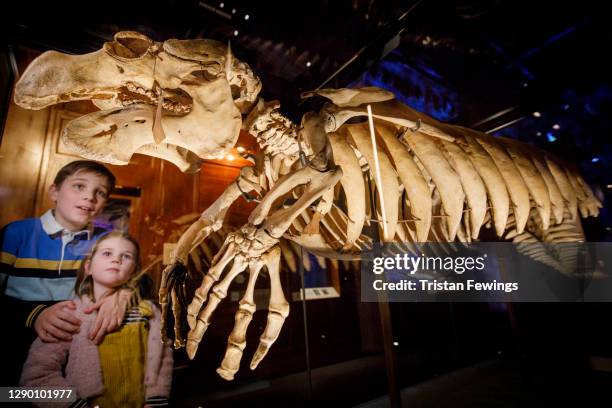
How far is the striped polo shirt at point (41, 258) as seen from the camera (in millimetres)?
2135

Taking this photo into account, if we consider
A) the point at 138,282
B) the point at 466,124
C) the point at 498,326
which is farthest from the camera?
the point at 498,326

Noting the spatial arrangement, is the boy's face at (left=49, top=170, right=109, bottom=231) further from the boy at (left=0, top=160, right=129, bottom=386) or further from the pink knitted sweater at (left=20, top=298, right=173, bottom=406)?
the pink knitted sweater at (left=20, top=298, right=173, bottom=406)

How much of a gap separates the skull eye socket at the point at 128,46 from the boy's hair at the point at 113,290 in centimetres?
179

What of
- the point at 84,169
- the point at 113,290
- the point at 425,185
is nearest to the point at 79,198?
the point at 84,169

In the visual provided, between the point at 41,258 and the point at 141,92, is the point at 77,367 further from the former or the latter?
the point at 141,92

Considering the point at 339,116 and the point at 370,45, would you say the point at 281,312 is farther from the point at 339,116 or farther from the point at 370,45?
the point at 370,45

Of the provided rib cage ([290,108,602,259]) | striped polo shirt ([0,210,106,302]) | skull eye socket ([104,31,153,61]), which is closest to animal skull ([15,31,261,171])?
skull eye socket ([104,31,153,61])

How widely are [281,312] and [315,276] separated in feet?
7.33

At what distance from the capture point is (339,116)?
1803mm

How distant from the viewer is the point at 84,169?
2.44 metres

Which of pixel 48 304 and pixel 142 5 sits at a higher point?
pixel 142 5

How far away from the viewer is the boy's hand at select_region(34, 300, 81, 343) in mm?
2170

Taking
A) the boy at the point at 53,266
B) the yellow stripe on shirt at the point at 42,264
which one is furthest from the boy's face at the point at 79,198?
the yellow stripe on shirt at the point at 42,264

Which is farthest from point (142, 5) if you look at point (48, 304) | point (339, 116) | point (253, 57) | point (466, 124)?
point (466, 124)
